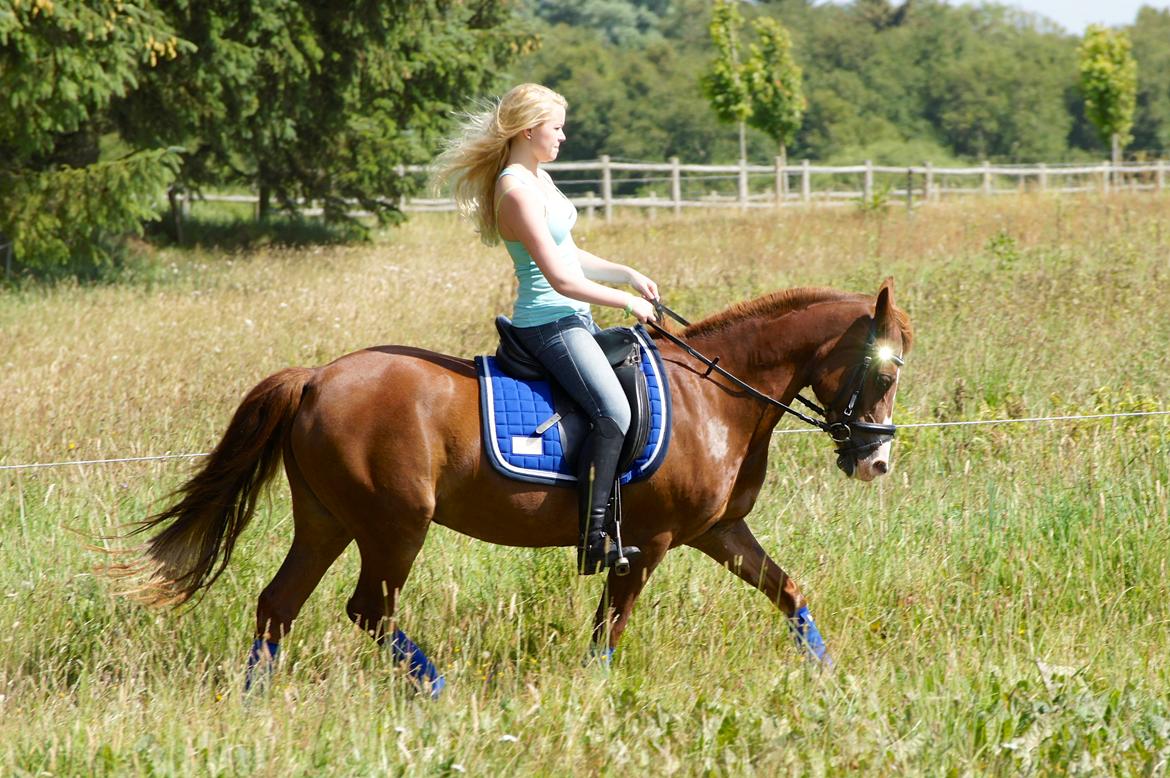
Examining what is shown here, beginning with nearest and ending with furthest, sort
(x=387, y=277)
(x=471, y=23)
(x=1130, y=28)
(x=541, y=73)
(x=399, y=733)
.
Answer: (x=399, y=733) < (x=387, y=277) < (x=471, y=23) < (x=541, y=73) < (x=1130, y=28)

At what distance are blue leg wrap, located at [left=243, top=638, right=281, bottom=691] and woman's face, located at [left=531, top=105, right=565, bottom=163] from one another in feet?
7.09

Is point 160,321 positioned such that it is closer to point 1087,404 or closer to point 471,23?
point 1087,404

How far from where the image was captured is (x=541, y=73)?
8206 cm

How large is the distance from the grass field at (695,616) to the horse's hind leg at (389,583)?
0.35 feet

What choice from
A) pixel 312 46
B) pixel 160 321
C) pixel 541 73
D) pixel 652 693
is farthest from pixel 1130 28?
pixel 652 693

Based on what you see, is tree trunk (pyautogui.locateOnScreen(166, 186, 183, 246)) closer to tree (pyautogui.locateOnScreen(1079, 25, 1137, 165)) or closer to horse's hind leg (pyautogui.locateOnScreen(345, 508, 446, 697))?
horse's hind leg (pyautogui.locateOnScreen(345, 508, 446, 697))

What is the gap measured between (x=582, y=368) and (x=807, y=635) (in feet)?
4.87

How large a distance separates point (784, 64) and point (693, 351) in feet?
137

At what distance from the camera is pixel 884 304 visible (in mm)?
5117

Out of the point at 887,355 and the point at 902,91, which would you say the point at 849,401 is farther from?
the point at 902,91

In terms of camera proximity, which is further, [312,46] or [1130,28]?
[1130,28]

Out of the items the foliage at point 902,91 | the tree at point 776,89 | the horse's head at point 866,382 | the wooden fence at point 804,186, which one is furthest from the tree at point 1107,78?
the horse's head at point 866,382

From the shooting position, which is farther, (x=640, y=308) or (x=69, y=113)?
(x=69, y=113)

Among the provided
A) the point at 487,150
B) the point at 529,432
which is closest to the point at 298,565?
the point at 529,432
